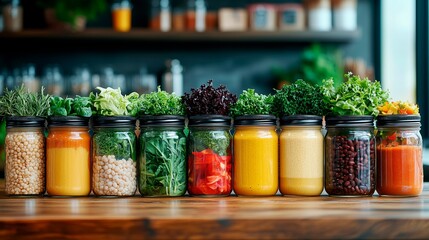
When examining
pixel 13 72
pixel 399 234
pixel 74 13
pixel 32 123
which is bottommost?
pixel 399 234

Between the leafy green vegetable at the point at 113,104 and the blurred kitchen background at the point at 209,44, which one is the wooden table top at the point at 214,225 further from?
the blurred kitchen background at the point at 209,44

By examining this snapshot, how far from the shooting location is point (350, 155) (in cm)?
161

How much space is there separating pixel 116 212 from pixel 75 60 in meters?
3.65

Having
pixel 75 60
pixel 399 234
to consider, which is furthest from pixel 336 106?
pixel 75 60

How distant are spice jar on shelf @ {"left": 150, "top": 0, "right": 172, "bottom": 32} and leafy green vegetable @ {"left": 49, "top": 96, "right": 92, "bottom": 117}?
9.66 feet

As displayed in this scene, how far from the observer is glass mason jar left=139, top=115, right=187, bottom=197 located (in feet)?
5.34

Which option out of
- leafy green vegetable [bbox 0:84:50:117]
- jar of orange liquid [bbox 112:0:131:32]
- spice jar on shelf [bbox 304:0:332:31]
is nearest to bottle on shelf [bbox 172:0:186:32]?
jar of orange liquid [bbox 112:0:131:32]

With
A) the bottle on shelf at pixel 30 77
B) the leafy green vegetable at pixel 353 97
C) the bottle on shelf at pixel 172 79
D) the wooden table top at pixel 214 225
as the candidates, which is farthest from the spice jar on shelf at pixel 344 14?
the wooden table top at pixel 214 225

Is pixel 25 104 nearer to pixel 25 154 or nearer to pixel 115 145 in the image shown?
pixel 25 154

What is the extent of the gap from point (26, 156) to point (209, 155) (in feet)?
1.44

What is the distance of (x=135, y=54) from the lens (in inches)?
194

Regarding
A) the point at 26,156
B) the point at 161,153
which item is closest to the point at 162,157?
the point at 161,153

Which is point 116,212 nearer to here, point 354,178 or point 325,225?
point 325,225

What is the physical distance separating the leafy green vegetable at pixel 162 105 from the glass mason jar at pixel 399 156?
0.49 metres
